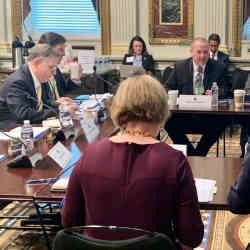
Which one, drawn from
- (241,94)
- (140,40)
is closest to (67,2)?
(140,40)

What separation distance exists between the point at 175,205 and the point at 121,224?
0.71 feet

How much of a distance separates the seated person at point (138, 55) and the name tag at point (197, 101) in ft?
9.40

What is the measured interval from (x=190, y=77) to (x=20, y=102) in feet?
6.94

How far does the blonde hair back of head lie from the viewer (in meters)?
2.09

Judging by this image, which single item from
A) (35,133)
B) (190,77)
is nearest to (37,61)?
(35,133)

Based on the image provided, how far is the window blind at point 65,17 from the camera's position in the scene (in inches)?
353

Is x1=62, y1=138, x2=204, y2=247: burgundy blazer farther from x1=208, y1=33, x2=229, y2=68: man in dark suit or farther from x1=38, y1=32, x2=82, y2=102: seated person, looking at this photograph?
x1=208, y1=33, x2=229, y2=68: man in dark suit

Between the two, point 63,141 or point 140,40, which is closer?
point 63,141

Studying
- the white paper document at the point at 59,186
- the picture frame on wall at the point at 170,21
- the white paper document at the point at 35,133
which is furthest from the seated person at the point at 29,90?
the picture frame on wall at the point at 170,21

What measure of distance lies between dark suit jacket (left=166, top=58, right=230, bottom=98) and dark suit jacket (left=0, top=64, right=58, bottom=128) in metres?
1.81

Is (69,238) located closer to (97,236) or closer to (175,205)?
(97,236)

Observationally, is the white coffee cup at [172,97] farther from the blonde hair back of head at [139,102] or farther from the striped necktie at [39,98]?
the blonde hair back of head at [139,102]

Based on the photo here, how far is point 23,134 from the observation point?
138 inches

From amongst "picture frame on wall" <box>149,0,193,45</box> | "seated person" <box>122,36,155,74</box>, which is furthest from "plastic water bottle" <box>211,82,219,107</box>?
"picture frame on wall" <box>149,0,193,45</box>
